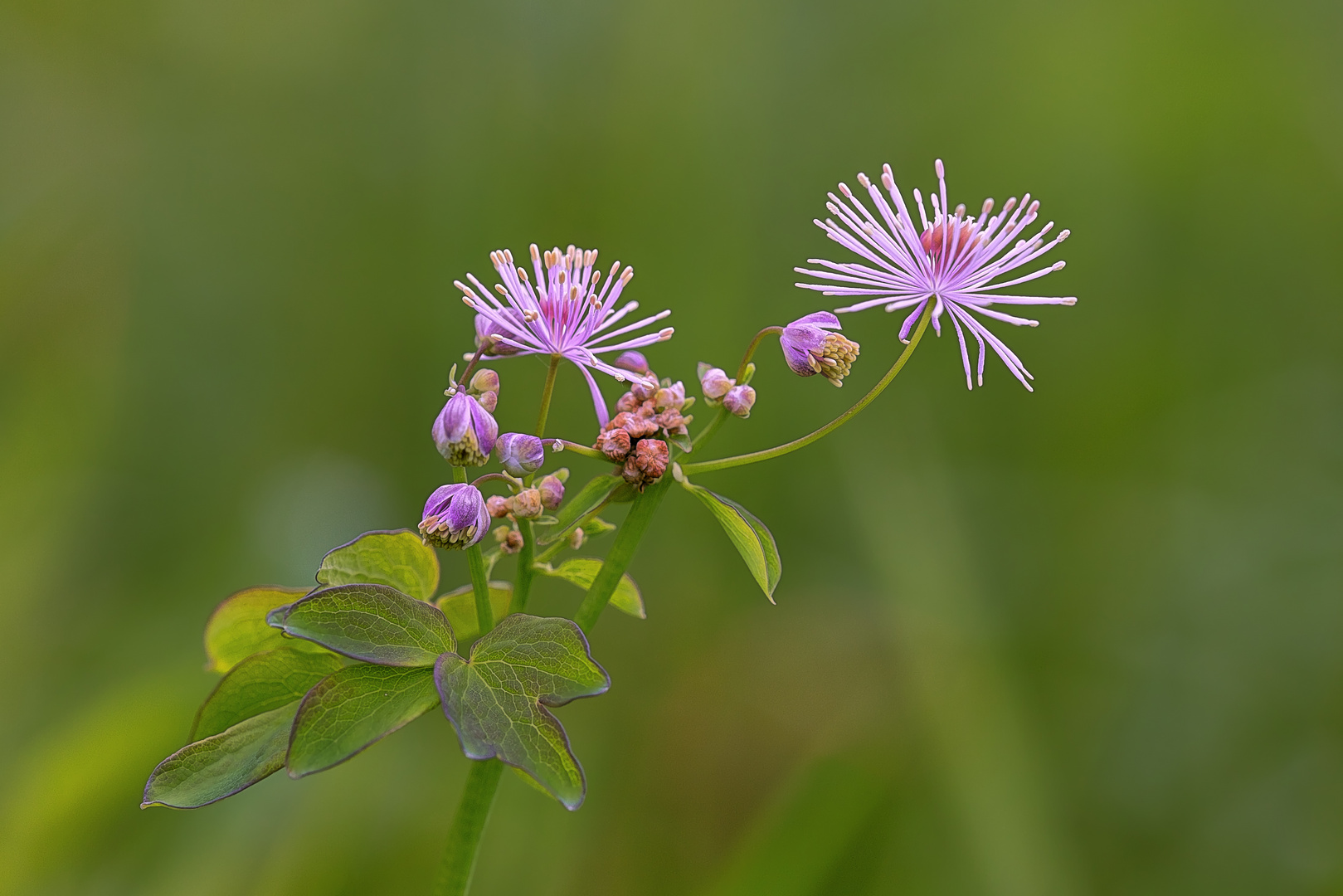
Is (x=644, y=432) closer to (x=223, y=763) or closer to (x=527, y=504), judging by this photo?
(x=527, y=504)

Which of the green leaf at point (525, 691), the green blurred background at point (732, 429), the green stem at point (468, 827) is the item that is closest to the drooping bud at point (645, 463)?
the green leaf at point (525, 691)

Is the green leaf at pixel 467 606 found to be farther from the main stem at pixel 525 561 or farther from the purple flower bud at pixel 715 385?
the purple flower bud at pixel 715 385

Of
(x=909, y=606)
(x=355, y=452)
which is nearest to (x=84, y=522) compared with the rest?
(x=355, y=452)

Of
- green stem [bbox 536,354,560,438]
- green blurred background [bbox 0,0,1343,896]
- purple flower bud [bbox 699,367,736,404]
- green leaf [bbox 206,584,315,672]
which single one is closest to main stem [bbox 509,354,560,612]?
green stem [bbox 536,354,560,438]

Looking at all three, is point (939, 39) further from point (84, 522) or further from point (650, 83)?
point (84, 522)

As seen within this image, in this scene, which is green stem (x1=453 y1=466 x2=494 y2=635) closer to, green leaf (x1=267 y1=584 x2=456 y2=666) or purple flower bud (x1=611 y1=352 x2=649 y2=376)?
Result: green leaf (x1=267 y1=584 x2=456 y2=666)

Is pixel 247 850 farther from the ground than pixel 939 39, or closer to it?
closer to it

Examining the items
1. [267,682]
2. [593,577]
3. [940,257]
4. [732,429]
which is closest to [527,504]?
[593,577]

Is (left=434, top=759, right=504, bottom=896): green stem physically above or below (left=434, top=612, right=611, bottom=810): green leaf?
below
